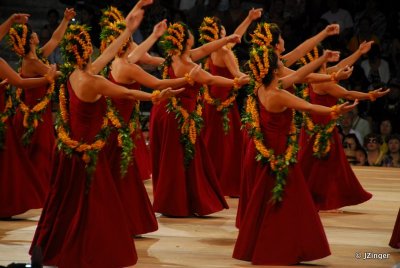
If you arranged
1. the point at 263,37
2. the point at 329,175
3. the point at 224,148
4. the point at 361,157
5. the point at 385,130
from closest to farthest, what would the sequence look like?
the point at 263,37, the point at 329,175, the point at 224,148, the point at 385,130, the point at 361,157

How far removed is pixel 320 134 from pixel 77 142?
2.42 m

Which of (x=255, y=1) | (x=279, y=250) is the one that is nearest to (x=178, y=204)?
(x=279, y=250)

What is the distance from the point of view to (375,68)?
391 inches

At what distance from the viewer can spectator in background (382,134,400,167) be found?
9.05 m

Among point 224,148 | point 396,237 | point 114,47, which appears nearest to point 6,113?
point 114,47

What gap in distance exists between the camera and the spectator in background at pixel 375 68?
9.88m

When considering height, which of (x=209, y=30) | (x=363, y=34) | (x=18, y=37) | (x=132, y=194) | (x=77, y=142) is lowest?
(x=132, y=194)

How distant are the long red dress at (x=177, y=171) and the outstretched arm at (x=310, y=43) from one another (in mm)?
755

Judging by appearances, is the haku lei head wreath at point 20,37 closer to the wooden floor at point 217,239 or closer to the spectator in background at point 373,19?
the wooden floor at point 217,239

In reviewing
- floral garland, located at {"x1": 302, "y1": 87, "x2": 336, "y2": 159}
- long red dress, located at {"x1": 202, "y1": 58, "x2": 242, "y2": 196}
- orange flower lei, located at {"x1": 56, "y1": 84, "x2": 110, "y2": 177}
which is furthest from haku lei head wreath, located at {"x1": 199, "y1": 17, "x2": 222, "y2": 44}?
orange flower lei, located at {"x1": 56, "y1": 84, "x2": 110, "y2": 177}

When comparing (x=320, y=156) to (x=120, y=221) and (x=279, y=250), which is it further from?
(x=120, y=221)

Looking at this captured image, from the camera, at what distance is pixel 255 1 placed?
35.6 ft

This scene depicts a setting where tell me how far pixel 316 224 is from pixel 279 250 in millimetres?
278

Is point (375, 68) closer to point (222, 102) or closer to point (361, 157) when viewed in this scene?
point (361, 157)
